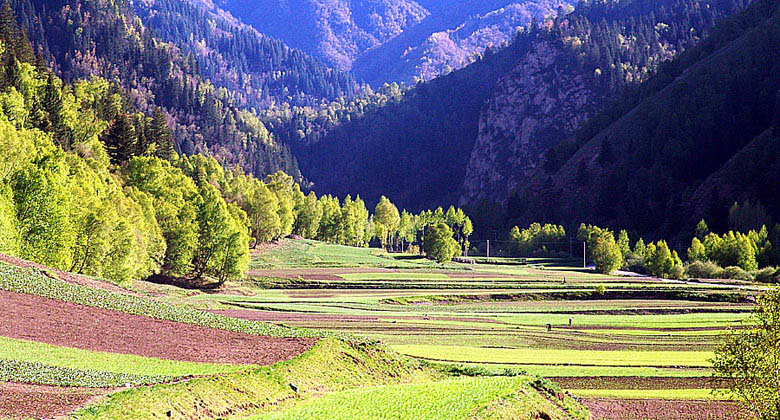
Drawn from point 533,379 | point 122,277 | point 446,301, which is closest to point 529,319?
point 446,301

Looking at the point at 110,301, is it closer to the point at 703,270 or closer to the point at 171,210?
the point at 171,210

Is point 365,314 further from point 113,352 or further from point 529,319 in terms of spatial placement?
point 113,352

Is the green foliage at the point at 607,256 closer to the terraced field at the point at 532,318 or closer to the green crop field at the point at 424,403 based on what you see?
the terraced field at the point at 532,318

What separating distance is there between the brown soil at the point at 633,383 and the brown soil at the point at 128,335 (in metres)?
17.4

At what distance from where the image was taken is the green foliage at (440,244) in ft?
577

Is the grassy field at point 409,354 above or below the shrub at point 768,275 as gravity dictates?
below

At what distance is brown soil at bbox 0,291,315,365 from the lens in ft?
112

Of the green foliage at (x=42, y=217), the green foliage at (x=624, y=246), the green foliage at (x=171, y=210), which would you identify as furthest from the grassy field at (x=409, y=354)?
the green foliage at (x=624, y=246)

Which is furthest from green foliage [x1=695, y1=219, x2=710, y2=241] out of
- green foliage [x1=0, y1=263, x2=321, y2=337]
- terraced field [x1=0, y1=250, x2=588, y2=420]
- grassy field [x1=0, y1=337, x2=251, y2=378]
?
grassy field [x1=0, y1=337, x2=251, y2=378]

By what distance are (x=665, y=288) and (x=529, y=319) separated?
1834 inches

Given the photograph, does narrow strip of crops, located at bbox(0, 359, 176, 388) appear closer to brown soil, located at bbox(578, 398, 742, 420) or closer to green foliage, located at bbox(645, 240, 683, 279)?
brown soil, located at bbox(578, 398, 742, 420)

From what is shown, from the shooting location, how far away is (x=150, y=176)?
116 meters

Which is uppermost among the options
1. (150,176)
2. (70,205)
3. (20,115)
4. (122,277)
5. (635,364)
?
(20,115)

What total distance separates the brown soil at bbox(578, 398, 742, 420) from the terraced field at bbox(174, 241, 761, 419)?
0.11 metres
